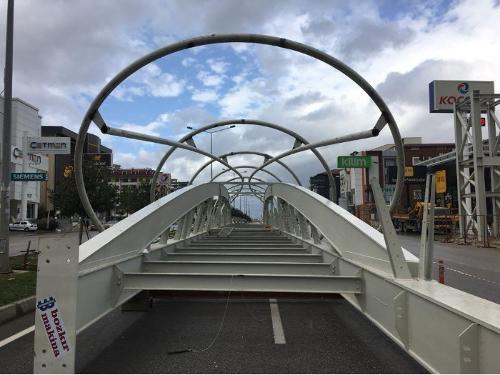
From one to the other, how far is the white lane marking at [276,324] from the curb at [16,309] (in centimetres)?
427

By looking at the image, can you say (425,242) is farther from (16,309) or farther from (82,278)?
(16,309)

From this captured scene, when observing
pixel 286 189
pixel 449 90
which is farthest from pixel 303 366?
pixel 449 90

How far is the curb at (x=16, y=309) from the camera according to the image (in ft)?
24.2

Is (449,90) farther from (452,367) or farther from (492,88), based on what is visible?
(452,367)

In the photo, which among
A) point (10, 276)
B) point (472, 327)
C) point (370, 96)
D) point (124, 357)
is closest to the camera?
point (472, 327)

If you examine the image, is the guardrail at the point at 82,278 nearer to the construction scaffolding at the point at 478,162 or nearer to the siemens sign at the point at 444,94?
the construction scaffolding at the point at 478,162

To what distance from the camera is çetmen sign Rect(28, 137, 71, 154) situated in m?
17.5

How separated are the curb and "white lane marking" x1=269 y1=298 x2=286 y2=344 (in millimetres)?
4266

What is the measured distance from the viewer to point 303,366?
16.2 ft

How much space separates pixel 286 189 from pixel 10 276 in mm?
7433

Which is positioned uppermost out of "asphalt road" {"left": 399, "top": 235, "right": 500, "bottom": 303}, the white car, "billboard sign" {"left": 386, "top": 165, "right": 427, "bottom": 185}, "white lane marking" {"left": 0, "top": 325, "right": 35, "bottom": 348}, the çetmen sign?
"billboard sign" {"left": 386, "top": 165, "right": 427, "bottom": 185}

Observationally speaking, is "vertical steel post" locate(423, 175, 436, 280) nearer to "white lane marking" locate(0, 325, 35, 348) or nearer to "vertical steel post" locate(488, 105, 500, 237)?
"white lane marking" locate(0, 325, 35, 348)

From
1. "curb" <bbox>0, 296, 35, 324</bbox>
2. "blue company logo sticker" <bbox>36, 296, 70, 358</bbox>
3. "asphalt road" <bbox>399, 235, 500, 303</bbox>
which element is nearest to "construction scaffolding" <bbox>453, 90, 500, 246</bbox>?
"asphalt road" <bbox>399, 235, 500, 303</bbox>

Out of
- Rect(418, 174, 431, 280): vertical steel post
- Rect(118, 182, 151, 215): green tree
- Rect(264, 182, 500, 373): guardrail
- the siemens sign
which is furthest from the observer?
Rect(118, 182, 151, 215): green tree
